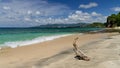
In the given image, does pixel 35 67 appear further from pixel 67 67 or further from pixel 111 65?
pixel 111 65

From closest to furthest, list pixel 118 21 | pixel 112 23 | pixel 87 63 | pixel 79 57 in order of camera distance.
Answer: pixel 87 63, pixel 79 57, pixel 118 21, pixel 112 23

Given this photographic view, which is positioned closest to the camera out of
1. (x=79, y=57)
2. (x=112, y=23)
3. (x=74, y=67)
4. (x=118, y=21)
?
(x=74, y=67)

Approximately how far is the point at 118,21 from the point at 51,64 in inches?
4320

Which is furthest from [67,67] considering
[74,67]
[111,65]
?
[111,65]

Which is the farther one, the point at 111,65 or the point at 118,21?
the point at 118,21

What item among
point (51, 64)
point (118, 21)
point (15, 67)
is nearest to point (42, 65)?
point (51, 64)

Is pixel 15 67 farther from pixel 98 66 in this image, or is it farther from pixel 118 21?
pixel 118 21

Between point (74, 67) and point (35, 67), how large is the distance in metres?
1.74

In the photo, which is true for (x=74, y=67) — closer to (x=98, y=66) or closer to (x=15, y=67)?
(x=98, y=66)

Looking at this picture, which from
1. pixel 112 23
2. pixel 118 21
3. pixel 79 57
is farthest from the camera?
pixel 112 23

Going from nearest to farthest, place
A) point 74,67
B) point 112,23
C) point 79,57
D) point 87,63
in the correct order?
point 74,67
point 87,63
point 79,57
point 112,23

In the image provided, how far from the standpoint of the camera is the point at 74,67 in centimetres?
1023

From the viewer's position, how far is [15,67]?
10695 millimetres

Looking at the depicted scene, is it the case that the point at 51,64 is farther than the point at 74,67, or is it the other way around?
the point at 51,64
